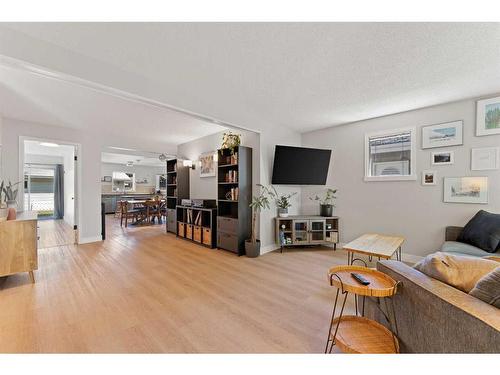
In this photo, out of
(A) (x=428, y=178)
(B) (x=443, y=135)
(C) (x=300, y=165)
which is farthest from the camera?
(C) (x=300, y=165)

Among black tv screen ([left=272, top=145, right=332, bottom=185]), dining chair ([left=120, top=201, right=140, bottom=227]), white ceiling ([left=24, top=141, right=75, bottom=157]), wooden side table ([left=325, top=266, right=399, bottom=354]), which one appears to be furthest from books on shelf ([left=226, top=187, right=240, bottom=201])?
white ceiling ([left=24, top=141, right=75, bottom=157])

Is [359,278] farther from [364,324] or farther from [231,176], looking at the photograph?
[231,176]

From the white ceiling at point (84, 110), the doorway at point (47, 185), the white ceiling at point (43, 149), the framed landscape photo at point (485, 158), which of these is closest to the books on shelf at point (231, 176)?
the white ceiling at point (84, 110)

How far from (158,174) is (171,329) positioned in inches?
398

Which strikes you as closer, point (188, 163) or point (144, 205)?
point (188, 163)

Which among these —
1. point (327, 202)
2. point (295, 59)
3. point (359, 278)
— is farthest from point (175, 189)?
point (359, 278)

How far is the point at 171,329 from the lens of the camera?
67.8 inches

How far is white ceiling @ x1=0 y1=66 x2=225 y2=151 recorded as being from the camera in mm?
2543

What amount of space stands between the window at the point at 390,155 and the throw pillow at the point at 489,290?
2842 millimetres

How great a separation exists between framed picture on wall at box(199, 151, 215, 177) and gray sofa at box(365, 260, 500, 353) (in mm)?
3960

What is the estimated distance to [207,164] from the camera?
4977 mm

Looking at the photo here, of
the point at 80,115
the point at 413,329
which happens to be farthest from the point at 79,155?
the point at 413,329

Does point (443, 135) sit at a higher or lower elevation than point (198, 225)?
higher

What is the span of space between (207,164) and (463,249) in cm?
444
